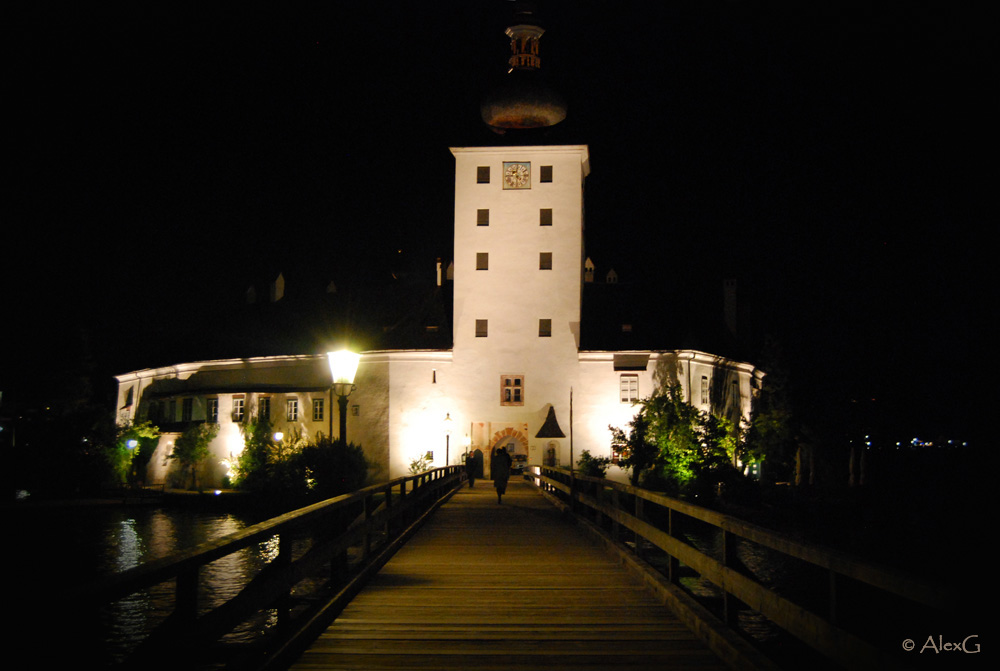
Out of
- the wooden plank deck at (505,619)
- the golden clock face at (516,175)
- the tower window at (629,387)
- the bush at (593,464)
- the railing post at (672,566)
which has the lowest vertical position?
the bush at (593,464)

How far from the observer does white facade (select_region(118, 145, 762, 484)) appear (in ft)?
164

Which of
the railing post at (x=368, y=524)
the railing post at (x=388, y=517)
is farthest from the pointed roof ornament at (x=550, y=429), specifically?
the railing post at (x=368, y=524)

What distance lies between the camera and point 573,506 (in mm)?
20047

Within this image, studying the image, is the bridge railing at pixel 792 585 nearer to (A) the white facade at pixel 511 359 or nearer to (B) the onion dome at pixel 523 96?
(A) the white facade at pixel 511 359

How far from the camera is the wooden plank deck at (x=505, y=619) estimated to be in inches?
263

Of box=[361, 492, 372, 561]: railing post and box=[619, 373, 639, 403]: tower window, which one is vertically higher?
box=[619, 373, 639, 403]: tower window

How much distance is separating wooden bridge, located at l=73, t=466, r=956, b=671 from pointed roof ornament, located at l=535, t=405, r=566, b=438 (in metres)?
34.5

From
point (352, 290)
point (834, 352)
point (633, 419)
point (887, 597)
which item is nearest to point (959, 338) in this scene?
point (834, 352)

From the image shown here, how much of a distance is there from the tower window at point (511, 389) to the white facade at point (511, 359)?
0.05m

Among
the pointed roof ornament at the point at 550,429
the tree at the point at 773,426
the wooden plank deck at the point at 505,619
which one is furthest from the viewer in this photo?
the tree at the point at 773,426

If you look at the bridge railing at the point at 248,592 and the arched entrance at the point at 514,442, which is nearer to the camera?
the bridge railing at the point at 248,592

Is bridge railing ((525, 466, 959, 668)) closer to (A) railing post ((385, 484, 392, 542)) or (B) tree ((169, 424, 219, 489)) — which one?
(A) railing post ((385, 484, 392, 542))

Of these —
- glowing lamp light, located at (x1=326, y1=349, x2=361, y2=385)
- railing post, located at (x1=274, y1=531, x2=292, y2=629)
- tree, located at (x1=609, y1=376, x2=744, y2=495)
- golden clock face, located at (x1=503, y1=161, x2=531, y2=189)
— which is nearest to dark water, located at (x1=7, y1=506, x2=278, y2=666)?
railing post, located at (x1=274, y1=531, x2=292, y2=629)

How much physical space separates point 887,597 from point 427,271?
4362 centimetres
